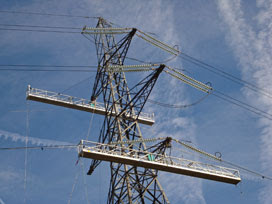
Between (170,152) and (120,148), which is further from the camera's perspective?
(170,152)

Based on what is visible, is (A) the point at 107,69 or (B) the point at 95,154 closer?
(B) the point at 95,154

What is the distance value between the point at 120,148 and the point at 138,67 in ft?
21.5

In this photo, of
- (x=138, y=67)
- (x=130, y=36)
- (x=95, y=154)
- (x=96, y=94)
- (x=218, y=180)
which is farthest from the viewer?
(x=96, y=94)

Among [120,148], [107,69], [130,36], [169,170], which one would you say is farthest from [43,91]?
[169,170]

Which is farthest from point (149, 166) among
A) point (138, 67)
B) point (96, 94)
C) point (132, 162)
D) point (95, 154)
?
point (96, 94)

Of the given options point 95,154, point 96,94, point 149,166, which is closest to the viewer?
point 95,154

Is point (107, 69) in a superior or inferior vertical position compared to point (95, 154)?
superior

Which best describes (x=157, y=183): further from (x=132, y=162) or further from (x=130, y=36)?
(x=130, y=36)

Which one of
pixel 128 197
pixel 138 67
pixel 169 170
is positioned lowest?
pixel 128 197

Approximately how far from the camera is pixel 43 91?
3062 cm

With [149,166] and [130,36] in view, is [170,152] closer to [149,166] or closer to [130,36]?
[149,166]

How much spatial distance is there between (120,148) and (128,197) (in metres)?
3.34

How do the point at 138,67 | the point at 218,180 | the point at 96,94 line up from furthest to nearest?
the point at 96,94 → the point at 138,67 → the point at 218,180

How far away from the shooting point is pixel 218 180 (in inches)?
959
